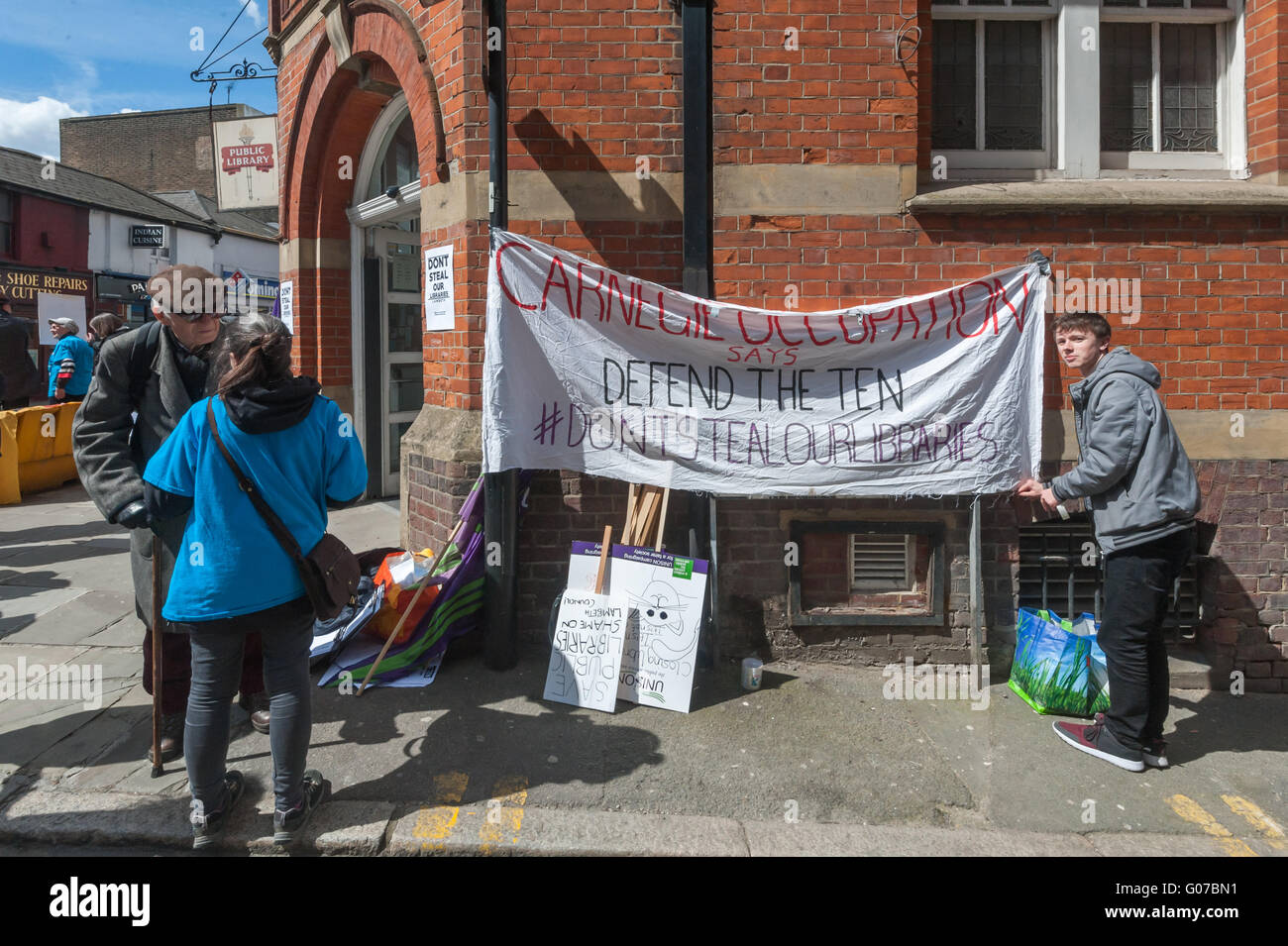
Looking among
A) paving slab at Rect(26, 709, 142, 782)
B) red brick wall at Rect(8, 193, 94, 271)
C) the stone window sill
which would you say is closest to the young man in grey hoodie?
the stone window sill

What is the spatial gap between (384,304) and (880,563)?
17.5 feet

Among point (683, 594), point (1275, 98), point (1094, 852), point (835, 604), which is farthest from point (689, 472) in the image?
point (1275, 98)

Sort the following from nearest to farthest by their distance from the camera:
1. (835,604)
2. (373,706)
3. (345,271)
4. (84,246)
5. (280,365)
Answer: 1. (280,365)
2. (373,706)
3. (835,604)
4. (345,271)
5. (84,246)

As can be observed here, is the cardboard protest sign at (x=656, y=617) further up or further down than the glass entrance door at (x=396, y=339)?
further down

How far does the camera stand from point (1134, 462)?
3.90 meters

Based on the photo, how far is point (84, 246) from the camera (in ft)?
71.5

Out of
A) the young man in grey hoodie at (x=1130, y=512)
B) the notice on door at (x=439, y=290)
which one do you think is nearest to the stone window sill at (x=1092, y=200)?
the young man in grey hoodie at (x=1130, y=512)

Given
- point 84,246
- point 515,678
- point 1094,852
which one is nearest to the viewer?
point 1094,852

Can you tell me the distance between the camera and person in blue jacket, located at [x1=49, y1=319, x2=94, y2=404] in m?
11.0

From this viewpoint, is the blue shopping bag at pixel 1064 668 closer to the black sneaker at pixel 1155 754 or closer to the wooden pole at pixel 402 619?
the black sneaker at pixel 1155 754

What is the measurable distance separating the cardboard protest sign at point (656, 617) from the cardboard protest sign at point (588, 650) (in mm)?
80

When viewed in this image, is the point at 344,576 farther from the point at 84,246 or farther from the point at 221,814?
the point at 84,246

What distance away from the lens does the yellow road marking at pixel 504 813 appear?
133 inches

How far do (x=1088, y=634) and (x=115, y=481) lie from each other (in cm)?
452
